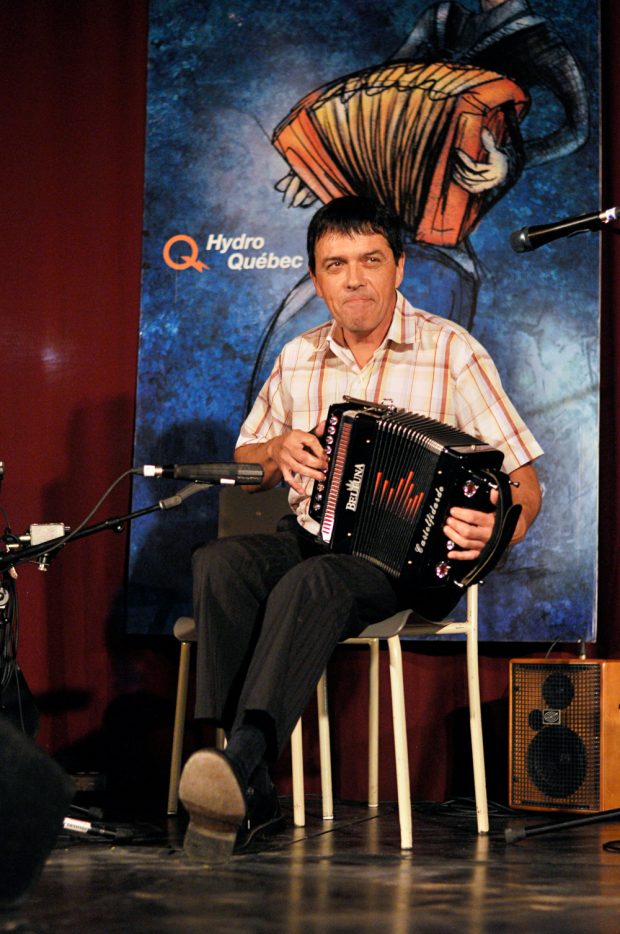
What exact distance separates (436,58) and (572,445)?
127 cm

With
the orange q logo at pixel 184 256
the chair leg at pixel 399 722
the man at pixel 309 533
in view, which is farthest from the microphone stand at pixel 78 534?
the orange q logo at pixel 184 256

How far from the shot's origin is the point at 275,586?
226 cm

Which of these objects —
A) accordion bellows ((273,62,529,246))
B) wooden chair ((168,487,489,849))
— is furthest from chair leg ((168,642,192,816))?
accordion bellows ((273,62,529,246))

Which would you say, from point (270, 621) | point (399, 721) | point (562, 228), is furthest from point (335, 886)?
point (562, 228)

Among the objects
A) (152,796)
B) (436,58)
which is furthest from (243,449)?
(436,58)

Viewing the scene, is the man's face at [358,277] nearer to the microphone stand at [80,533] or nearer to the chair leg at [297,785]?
the microphone stand at [80,533]

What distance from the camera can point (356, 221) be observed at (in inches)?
112

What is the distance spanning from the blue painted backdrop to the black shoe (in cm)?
99

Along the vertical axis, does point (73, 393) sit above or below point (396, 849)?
above

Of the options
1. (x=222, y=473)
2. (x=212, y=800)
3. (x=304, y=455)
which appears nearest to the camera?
Answer: (x=212, y=800)

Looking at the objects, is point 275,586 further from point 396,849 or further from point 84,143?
point 84,143

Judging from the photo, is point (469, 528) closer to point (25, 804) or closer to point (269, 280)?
point (25, 804)

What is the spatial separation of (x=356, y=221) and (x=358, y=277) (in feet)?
0.49

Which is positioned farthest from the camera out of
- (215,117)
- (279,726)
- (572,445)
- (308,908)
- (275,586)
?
(215,117)
